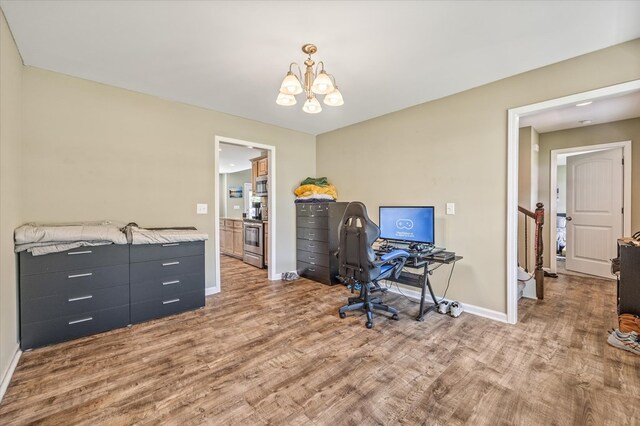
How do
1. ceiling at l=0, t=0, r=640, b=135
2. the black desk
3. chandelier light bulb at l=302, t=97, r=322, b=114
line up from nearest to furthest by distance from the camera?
ceiling at l=0, t=0, r=640, b=135, chandelier light bulb at l=302, t=97, r=322, b=114, the black desk

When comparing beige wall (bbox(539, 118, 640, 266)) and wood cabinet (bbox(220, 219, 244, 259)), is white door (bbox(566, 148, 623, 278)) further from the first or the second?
wood cabinet (bbox(220, 219, 244, 259))

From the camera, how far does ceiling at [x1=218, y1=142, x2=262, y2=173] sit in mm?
5318

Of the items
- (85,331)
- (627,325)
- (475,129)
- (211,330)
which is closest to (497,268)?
(627,325)

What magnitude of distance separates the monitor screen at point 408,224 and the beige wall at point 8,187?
3488 millimetres

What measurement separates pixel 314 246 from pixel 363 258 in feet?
5.76

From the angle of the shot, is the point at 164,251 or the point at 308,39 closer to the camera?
the point at 308,39

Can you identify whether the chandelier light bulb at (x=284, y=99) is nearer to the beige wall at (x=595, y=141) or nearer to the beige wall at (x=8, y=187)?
the beige wall at (x=8, y=187)

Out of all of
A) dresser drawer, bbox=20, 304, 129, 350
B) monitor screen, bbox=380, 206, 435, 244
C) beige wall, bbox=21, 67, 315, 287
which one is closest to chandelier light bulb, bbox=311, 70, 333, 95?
monitor screen, bbox=380, 206, 435, 244

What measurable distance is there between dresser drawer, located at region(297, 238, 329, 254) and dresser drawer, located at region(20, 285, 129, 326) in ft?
8.19

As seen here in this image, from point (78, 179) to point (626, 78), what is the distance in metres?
5.11

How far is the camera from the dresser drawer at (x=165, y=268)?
2.72 m

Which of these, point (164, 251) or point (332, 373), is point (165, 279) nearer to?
point (164, 251)

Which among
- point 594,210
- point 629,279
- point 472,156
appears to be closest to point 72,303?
point 472,156

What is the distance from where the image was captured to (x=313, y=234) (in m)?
4.38
